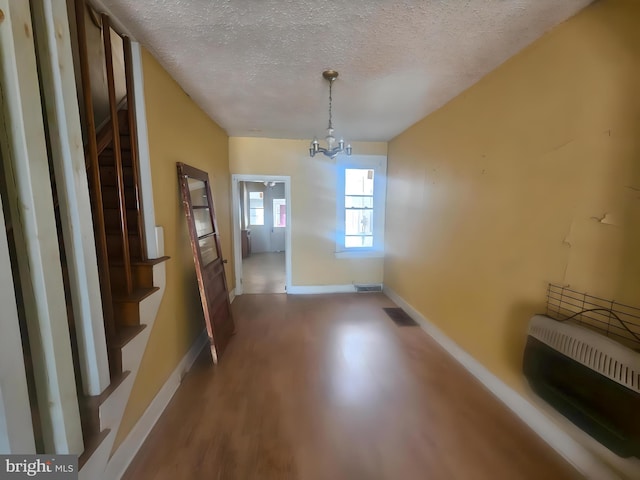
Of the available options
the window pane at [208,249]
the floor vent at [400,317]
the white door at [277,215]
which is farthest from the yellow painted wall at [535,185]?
the white door at [277,215]

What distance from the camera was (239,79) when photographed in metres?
2.07

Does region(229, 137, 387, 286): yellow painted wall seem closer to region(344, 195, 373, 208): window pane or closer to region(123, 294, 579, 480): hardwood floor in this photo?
region(344, 195, 373, 208): window pane

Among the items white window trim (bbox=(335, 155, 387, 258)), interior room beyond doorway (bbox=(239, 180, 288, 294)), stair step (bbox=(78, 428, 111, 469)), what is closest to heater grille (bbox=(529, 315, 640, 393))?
stair step (bbox=(78, 428, 111, 469))

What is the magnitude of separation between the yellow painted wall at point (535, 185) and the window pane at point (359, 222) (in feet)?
4.83

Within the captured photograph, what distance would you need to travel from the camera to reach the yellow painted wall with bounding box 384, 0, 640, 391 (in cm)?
125

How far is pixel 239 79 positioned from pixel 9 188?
168 centimetres

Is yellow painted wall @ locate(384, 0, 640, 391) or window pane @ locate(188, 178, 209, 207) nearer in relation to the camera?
yellow painted wall @ locate(384, 0, 640, 391)

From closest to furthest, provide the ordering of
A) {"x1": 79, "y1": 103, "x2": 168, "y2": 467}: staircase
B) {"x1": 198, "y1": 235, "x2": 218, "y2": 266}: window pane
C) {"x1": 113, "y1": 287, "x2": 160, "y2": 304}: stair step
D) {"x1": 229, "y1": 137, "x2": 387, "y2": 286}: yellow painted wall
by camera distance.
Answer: {"x1": 79, "y1": 103, "x2": 168, "y2": 467}: staircase
{"x1": 113, "y1": 287, "x2": 160, "y2": 304}: stair step
{"x1": 198, "y1": 235, "x2": 218, "y2": 266}: window pane
{"x1": 229, "y1": 137, "x2": 387, "y2": 286}: yellow painted wall

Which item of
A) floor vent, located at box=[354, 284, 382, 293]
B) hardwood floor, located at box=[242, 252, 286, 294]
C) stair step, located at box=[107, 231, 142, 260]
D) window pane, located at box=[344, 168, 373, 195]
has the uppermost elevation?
window pane, located at box=[344, 168, 373, 195]

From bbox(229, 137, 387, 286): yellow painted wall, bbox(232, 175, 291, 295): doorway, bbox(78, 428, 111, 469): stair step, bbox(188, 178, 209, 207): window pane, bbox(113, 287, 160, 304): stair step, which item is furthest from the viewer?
bbox(232, 175, 291, 295): doorway

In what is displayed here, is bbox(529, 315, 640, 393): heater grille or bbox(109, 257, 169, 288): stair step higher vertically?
bbox(109, 257, 169, 288): stair step

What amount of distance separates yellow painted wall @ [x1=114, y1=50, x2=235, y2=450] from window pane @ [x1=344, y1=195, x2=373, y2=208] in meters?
2.22

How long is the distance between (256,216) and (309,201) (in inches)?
173

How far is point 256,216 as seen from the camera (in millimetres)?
8141
